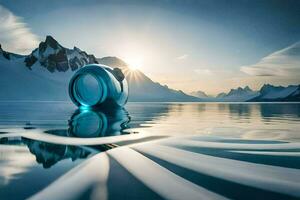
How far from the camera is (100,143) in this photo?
4758 millimetres

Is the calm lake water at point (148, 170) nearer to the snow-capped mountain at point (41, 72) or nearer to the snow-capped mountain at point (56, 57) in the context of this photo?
the snow-capped mountain at point (41, 72)

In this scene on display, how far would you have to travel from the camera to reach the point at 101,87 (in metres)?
14.6

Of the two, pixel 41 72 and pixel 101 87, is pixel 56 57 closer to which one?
pixel 41 72

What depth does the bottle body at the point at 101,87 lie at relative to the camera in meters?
14.6

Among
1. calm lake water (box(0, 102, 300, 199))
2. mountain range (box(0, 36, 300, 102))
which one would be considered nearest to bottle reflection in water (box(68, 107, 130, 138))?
calm lake water (box(0, 102, 300, 199))

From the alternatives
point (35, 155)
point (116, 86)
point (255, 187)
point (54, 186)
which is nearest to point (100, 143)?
point (35, 155)

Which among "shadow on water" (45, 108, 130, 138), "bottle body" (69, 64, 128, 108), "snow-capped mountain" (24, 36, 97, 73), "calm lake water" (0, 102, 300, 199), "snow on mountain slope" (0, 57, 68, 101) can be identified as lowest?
"calm lake water" (0, 102, 300, 199)

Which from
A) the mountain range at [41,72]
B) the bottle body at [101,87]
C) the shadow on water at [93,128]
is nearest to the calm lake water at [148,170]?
the shadow on water at [93,128]

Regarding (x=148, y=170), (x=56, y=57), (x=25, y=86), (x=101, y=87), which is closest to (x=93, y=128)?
(x=148, y=170)

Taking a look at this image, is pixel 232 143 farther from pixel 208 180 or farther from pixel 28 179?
pixel 28 179

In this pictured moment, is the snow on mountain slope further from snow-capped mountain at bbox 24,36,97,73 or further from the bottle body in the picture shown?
the bottle body

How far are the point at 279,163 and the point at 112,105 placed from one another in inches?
496

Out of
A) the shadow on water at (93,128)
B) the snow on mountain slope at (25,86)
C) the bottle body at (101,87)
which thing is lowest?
the shadow on water at (93,128)

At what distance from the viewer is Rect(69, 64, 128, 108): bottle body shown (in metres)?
14.6
